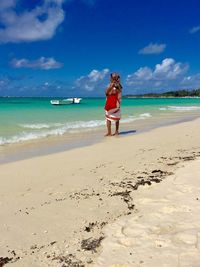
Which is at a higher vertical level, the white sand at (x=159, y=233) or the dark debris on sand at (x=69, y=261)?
Result: the white sand at (x=159, y=233)

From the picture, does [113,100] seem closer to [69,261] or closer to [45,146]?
[45,146]

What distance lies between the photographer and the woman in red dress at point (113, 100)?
11516mm

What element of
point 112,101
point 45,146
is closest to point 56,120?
point 112,101

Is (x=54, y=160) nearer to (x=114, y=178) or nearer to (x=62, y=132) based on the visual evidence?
(x=114, y=178)

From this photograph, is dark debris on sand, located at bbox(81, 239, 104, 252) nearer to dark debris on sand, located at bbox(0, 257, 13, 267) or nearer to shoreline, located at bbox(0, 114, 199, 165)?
dark debris on sand, located at bbox(0, 257, 13, 267)

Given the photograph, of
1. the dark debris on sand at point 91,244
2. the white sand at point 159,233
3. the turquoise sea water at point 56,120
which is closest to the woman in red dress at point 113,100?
the turquoise sea water at point 56,120

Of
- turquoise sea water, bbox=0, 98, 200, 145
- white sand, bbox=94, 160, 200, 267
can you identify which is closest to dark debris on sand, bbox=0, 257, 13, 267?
white sand, bbox=94, 160, 200, 267

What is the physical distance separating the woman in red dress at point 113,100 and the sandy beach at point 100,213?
4.67 metres

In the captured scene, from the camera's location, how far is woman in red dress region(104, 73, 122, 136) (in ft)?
37.8

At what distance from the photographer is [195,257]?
9.57ft

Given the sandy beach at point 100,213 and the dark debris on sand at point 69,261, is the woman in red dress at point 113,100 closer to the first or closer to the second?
the sandy beach at point 100,213

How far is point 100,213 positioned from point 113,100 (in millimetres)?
7935

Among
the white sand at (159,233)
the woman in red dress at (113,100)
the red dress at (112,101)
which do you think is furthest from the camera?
the red dress at (112,101)

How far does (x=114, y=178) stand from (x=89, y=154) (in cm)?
236
